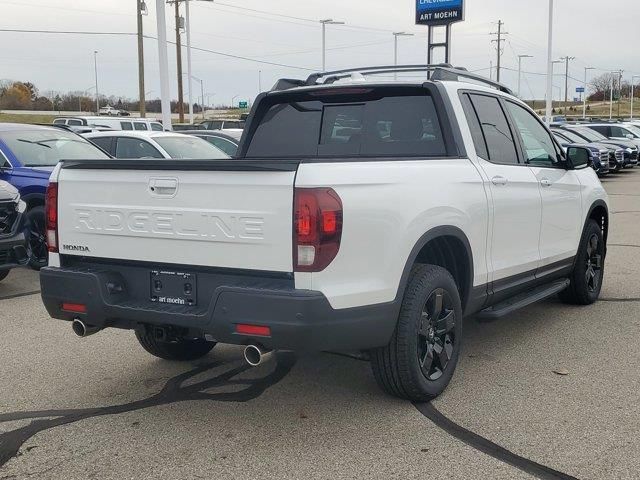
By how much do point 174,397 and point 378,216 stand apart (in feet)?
6.00

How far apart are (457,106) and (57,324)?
12.9ft

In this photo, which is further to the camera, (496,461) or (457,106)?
(457,106)

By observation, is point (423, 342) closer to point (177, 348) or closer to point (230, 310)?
point (230, 310)

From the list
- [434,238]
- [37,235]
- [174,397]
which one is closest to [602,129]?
[37,235]


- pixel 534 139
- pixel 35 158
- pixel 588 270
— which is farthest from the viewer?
pixel 35 158

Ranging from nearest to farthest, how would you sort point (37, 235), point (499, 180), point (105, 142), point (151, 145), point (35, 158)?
point (499, 180), point (37, 235), point (35, 158), point (151, 145), point (105, 142)

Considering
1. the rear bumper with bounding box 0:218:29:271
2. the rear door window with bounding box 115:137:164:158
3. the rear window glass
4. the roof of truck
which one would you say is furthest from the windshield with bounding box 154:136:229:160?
the rear window glass

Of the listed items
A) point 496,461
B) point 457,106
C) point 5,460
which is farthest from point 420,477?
point 457,106

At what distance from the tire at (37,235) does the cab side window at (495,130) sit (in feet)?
18.2

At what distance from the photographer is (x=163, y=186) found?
393 centimetres

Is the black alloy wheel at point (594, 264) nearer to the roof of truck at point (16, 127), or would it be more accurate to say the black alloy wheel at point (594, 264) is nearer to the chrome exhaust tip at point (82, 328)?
the chrome exhaust tip at point (82, 328)

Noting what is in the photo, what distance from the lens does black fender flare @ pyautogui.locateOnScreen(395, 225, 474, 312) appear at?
13.1ft

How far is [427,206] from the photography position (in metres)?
4.18

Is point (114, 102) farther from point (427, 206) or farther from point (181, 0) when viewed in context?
point (427, 206)
